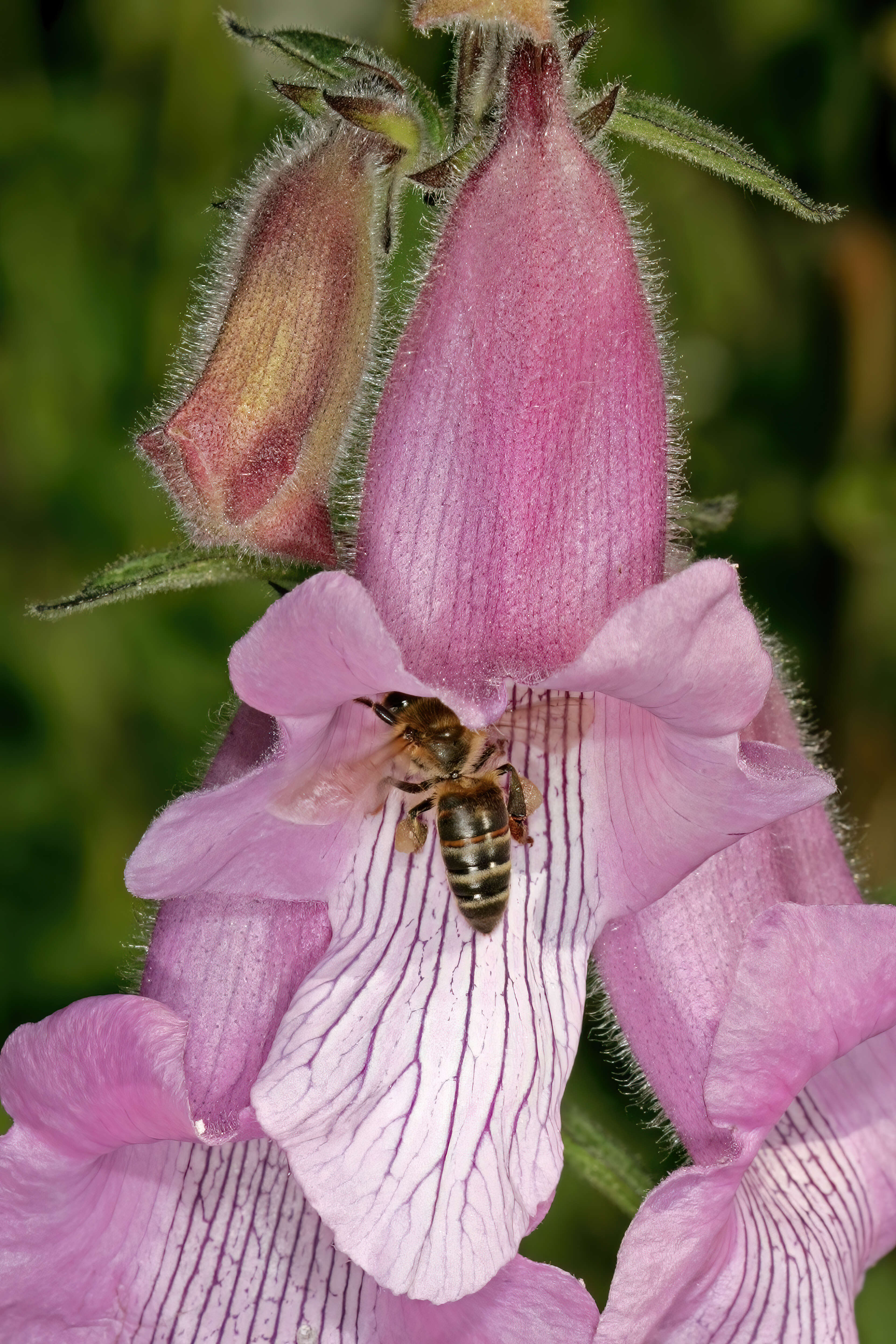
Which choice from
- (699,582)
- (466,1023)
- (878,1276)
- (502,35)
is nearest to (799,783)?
(699,582)

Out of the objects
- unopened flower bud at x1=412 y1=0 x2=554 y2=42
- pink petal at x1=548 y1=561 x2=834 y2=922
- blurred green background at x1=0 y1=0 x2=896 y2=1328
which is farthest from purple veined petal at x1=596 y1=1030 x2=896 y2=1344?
blurred green background at x1=0 y1=0 x2=896 y2=1328

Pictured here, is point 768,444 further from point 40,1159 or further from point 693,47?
point 40,1159

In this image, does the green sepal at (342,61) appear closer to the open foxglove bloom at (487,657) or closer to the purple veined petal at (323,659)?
the open foxglove bloom at (487,657)

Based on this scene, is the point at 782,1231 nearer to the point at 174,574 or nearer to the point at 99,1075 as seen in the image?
the point at 99,1075

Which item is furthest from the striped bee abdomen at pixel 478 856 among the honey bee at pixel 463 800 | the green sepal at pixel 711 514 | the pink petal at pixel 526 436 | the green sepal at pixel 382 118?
the green sepal at pixel 382 118

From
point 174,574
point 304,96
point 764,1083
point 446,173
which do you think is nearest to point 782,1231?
point 764,1083
